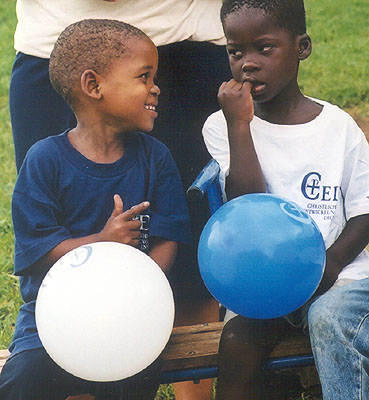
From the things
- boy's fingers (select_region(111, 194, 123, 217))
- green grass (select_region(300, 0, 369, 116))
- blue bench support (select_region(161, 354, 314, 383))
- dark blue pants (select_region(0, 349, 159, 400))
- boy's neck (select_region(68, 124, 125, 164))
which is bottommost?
green grass (select_region(300, 0, 369, 116))

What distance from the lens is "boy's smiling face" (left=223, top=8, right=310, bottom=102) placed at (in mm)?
2523

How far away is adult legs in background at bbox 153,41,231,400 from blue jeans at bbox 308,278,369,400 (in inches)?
33.8

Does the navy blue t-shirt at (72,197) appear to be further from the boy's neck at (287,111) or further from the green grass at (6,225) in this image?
the green grass at (6,225)

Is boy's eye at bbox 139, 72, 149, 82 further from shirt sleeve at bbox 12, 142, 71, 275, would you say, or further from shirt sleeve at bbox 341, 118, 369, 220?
shirt sleeve at bbox 341, 118, 369, 220

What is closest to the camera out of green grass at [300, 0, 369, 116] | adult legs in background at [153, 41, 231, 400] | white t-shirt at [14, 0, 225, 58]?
white t-shirt at [14, 0, 225, 58]

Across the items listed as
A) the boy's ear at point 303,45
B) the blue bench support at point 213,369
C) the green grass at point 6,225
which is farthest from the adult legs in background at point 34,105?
the green grass at point 6,225

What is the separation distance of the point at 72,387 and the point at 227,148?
97cm

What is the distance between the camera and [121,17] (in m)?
2.71

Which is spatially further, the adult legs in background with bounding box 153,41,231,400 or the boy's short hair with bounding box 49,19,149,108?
the adult legs in background with bounding box 153,41,231,400

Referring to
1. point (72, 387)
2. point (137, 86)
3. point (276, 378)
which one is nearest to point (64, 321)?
point (72, 387)

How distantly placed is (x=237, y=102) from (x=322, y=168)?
1.24 ft

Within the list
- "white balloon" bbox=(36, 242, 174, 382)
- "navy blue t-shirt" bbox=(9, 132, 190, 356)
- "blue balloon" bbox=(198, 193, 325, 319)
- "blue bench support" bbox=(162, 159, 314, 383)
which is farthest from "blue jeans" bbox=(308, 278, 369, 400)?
"navy blue t-shirt" bbox=(9, 132, 190, 356)

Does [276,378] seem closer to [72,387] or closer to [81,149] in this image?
[72,387]

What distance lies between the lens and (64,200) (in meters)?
2.44
